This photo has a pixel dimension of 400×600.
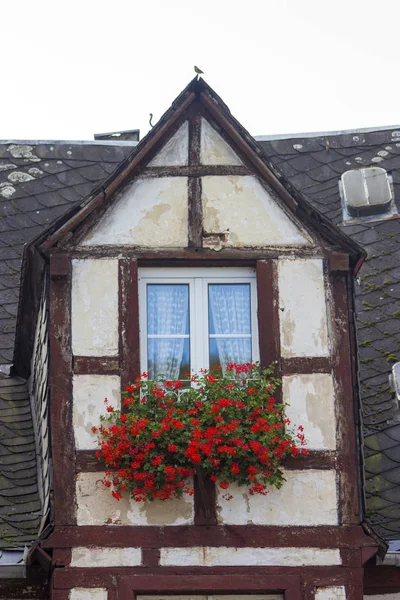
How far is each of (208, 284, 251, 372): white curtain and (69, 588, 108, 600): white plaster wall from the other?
6.07 ft

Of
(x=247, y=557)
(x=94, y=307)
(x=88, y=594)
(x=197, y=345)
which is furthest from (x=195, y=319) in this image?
(x=88, y=594)

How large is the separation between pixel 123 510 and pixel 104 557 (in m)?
0.35

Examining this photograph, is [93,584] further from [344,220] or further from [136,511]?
[344,220]

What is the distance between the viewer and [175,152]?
33.0 ft

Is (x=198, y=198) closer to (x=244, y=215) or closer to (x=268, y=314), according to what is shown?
(x=244, y=215)

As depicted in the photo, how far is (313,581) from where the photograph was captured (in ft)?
28.9

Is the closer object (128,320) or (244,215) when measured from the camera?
(128,320)

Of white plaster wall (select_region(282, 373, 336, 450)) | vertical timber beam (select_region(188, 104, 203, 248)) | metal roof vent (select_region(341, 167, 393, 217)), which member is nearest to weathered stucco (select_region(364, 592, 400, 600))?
white plaster wall (select_region(282, 373, 336, 450))

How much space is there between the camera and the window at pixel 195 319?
9469 mm

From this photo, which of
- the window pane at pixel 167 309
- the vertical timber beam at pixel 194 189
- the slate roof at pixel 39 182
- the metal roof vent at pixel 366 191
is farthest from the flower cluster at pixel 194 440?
the metal roof vent at pixel 366 191

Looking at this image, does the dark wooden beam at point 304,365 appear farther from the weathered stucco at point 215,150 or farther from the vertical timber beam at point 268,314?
the weathered stucco at point 215,150

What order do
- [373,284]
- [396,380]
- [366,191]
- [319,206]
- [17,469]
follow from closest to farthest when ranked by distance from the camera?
[17,469]
[396,380]
[373,284]
[366,191]
[319,206]

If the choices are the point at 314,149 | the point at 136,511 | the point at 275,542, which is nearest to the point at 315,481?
the point at 275,542

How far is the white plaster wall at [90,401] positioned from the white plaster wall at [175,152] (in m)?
1.82
